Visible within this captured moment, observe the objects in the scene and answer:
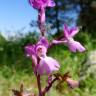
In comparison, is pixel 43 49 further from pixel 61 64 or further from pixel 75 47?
pixel 61 64

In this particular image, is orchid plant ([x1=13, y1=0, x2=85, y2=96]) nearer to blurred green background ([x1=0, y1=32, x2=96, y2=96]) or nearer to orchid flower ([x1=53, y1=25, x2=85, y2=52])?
orchid flower ([x1=53, y1=25, x2=85, y2=52])

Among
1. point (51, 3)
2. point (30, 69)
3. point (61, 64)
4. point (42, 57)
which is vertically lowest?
point (30, 69)

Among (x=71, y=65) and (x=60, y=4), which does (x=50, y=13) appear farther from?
(x=71, y=65)

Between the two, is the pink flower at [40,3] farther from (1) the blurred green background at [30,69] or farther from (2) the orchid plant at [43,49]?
(1) the blurred green background at [30,69]

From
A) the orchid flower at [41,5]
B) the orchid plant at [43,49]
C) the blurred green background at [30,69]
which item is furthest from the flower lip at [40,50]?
the blurred green background at [30,69]

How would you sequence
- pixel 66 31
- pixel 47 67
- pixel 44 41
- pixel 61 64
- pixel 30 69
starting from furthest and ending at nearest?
1. pixel 30 69
2. pixel 61 64
3. pixel 66 31
4. pixel 44 41
5. pixel 47 67

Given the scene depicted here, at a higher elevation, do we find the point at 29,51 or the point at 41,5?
the point at 41,5

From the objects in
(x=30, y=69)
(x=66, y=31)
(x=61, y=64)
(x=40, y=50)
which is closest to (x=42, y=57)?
(x=40, y=50)

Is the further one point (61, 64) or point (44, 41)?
point (61, 64)

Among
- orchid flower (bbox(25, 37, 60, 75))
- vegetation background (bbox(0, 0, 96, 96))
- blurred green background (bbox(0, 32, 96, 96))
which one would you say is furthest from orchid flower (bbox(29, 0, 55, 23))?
blurred green background (bbox(0, 32, 96, 96))
